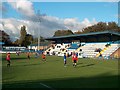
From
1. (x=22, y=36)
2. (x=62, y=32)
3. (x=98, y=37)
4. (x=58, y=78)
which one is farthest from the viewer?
(x=62, y=32)

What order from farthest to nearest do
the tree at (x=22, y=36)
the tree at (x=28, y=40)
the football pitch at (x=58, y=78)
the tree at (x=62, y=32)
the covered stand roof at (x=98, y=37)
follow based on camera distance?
1. the tree at (x=28, y=40)
2. the tree at (x=62, y=32)
3. the tree at (x=22, y=36)
4. the covered stand roof at (x=98, y=37)
5. the football pitch at (x=58, y=78)

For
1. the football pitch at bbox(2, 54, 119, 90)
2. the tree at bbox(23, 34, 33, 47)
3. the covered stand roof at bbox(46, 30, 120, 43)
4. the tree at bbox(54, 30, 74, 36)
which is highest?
the tree at bbox(54, 30, 74, 36)

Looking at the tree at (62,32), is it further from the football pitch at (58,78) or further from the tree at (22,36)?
the football pitch at (58,78)

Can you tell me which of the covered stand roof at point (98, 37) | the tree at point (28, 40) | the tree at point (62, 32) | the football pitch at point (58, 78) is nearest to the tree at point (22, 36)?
the tree at point (28, 40)

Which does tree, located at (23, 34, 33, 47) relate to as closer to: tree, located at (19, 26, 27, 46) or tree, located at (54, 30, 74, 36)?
tree, located at (19, 26, 27, 46)

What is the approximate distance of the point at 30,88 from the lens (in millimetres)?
15484

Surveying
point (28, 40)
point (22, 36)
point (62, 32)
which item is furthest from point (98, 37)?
point (28, 40)

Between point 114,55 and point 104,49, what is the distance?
26.2 ft

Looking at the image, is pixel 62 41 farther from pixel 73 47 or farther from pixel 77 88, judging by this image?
pixel 77 88

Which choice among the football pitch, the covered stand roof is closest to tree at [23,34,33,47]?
the covered stand roof

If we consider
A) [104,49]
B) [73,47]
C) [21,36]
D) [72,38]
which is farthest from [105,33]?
[21,36]

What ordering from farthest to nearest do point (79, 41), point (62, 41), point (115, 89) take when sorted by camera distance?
point (62, 41) → point (79, 41) → point (115, 89)

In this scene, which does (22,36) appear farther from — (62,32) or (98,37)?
(98,37)

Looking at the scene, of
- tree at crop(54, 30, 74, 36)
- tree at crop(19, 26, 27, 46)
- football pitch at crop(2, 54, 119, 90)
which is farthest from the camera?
tree at crop(54, 30, 74, 36)
